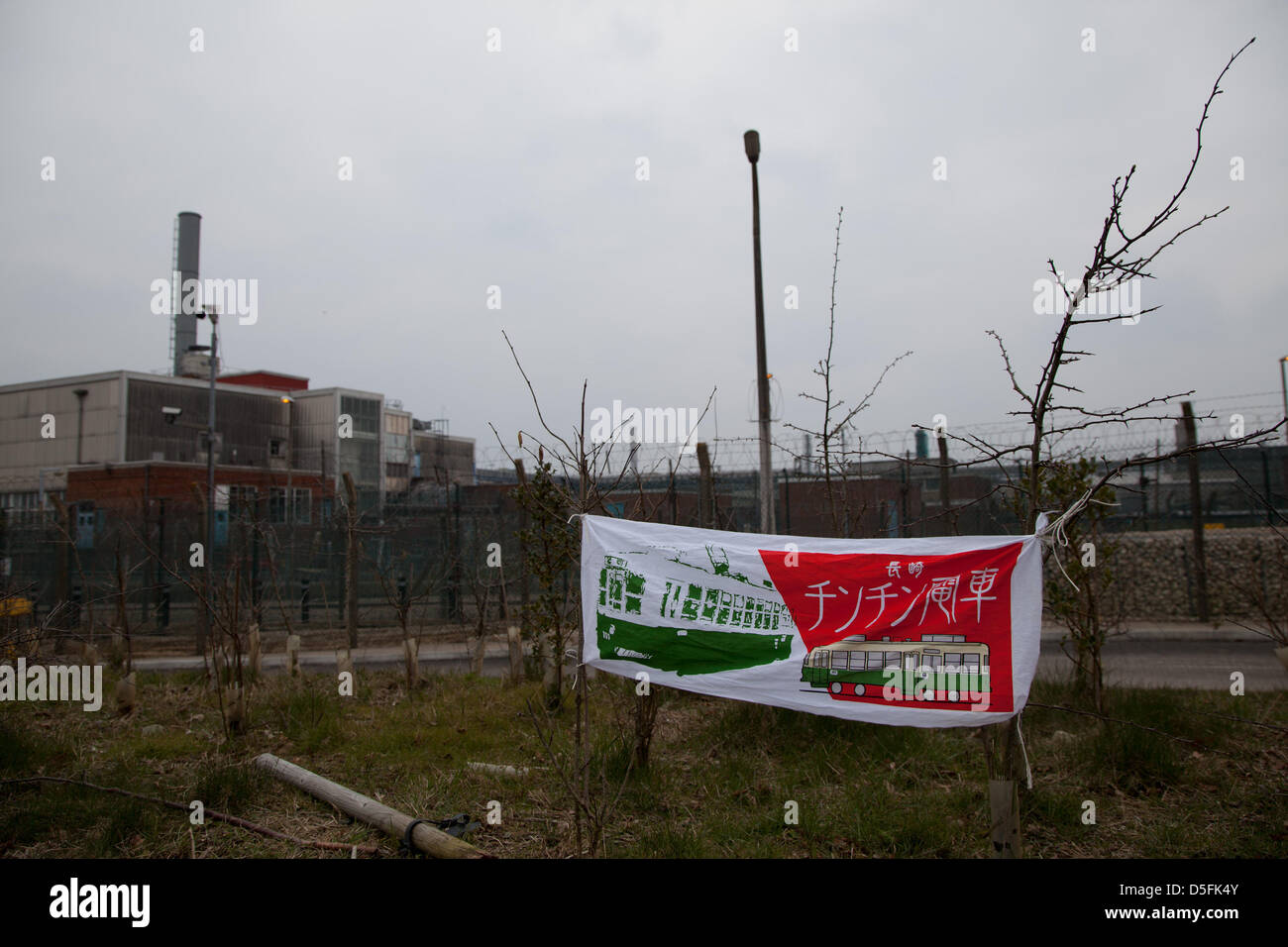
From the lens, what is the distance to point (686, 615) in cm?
521

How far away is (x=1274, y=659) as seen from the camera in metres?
9.73

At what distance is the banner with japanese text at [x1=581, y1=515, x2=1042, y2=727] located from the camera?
4211 millimetres

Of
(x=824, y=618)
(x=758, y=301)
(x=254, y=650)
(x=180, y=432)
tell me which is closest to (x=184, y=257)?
(x=180, y=432)

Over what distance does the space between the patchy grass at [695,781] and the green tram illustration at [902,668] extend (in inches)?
38.9

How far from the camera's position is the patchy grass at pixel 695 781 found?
4.83m

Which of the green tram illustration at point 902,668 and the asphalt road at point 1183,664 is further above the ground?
the green tram illustration at point 902,668

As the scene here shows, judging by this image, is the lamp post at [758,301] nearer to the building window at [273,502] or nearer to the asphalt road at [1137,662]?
the asphalt road at [1137,662]

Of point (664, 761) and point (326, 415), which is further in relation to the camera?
point (326, 415)

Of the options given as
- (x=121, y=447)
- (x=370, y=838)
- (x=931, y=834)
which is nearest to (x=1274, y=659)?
(x=931, y=834)

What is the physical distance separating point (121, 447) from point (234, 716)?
42569 mm

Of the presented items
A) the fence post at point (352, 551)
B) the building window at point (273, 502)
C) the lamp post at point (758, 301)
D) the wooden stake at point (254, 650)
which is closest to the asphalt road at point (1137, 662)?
the fence post at point (352, 551)

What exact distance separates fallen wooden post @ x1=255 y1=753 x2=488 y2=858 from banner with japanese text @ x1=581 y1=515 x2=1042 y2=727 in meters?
1.33
